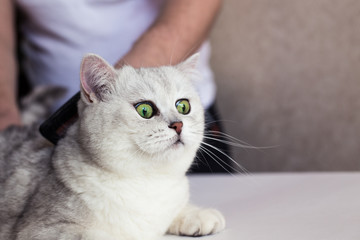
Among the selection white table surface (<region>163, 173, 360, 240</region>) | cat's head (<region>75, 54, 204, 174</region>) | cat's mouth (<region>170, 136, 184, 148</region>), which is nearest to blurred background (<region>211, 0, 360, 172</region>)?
white table surface (<region>163, 173, 360, 240</region>)

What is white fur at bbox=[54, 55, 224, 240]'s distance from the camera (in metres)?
0.83

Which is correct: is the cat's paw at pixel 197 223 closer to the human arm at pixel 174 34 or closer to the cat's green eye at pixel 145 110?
the cat's green eye at pixel 145 110

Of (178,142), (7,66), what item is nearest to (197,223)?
(178,142)

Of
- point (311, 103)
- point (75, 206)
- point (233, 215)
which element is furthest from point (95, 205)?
point (311, 103)

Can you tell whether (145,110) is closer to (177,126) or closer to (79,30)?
(177,126)

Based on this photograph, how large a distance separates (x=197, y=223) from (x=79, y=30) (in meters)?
0.88

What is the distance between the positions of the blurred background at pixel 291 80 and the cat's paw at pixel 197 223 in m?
1.10

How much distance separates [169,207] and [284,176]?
1.79 feet

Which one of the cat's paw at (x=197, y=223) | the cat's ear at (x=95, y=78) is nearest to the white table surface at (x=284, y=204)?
the cat's paw at (x=197, y=223)

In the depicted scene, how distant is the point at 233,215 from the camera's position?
1009 mm

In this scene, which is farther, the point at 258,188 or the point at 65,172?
the point at 258,188

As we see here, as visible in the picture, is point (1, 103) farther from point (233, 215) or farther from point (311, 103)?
point (311, 103)

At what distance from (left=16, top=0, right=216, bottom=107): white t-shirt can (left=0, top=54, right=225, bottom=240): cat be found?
0.62 meters

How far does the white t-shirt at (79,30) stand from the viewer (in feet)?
4.92
